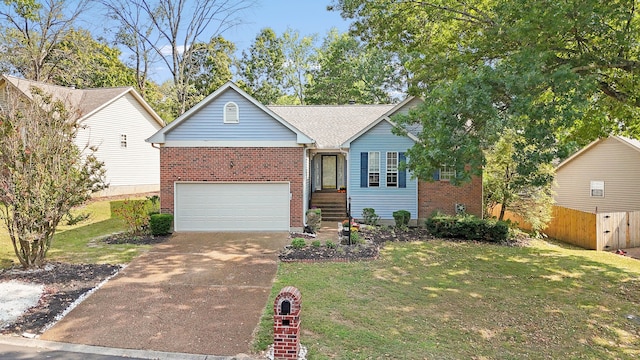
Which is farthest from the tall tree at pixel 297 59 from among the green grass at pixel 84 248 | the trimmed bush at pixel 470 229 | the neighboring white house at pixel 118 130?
the trimmed bush at pixel 470 229

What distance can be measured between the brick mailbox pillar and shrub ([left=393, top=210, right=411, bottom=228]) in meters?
11.4

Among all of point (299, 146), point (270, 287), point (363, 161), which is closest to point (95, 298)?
point (270, 287)

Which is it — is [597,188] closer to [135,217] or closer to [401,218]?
[401,218]

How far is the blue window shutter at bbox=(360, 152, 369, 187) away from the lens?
17.5 metres

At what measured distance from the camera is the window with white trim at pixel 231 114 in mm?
15109

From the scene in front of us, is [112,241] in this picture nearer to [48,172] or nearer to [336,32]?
[48,172]

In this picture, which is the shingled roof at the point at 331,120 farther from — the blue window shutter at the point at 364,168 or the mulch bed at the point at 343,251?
the mulch bed at the point at 343,251

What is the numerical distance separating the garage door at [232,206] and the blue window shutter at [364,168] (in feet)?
12.7

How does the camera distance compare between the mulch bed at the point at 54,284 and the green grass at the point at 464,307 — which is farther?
the mulch bed at the point at 54,284

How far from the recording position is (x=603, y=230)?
54.1 feet

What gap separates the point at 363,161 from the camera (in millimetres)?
17469

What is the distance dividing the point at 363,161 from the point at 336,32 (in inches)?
1148

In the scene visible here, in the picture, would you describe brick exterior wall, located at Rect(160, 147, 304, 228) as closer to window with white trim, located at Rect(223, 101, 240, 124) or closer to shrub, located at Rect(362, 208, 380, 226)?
window with white trim, located at Rect(223, 101, 240, 124)

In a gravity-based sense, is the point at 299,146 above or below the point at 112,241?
above
